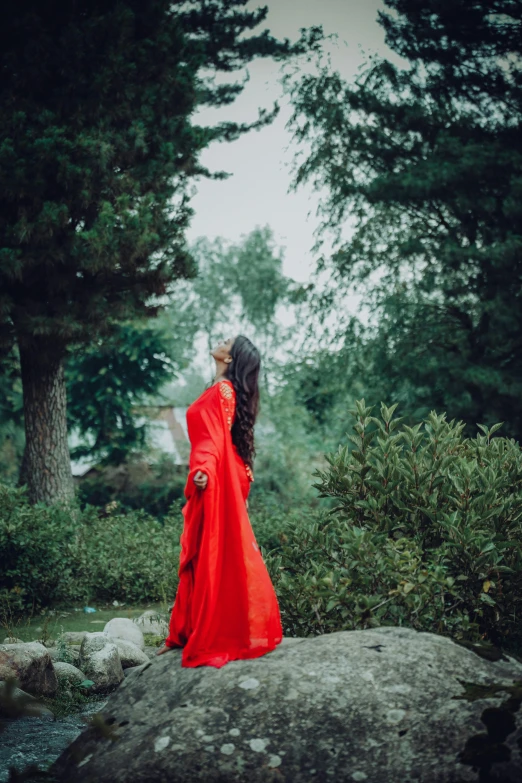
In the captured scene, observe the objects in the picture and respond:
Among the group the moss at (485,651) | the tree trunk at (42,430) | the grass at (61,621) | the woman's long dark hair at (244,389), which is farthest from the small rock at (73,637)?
the tree trunk at (42,430)

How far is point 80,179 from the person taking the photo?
40.5 feet

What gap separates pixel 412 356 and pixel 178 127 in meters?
6.41

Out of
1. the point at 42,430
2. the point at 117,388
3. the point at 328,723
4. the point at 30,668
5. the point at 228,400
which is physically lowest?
the point at 30,668

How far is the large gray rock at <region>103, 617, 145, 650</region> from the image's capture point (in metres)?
7.70

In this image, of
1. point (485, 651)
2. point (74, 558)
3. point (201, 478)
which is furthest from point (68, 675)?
point (74, 558)

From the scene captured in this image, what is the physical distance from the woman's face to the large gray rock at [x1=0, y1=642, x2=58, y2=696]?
2885mm

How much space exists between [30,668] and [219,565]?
2288 mm

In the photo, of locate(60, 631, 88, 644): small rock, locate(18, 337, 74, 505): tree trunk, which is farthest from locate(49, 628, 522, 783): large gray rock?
locate(18, 337, 74, 505): tree trunk

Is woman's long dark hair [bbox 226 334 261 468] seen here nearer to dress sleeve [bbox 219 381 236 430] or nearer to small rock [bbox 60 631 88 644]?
dress sleeve [bbox 219 381 236 430]

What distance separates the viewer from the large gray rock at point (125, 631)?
25.3 feet

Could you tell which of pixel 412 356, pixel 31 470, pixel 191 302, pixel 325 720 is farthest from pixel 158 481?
pixel 191 302

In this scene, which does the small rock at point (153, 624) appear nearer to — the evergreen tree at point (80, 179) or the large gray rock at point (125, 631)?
the large gray rock at point (125, 631)

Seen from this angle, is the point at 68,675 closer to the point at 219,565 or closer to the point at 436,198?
the point at 219,565

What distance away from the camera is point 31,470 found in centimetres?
1321
